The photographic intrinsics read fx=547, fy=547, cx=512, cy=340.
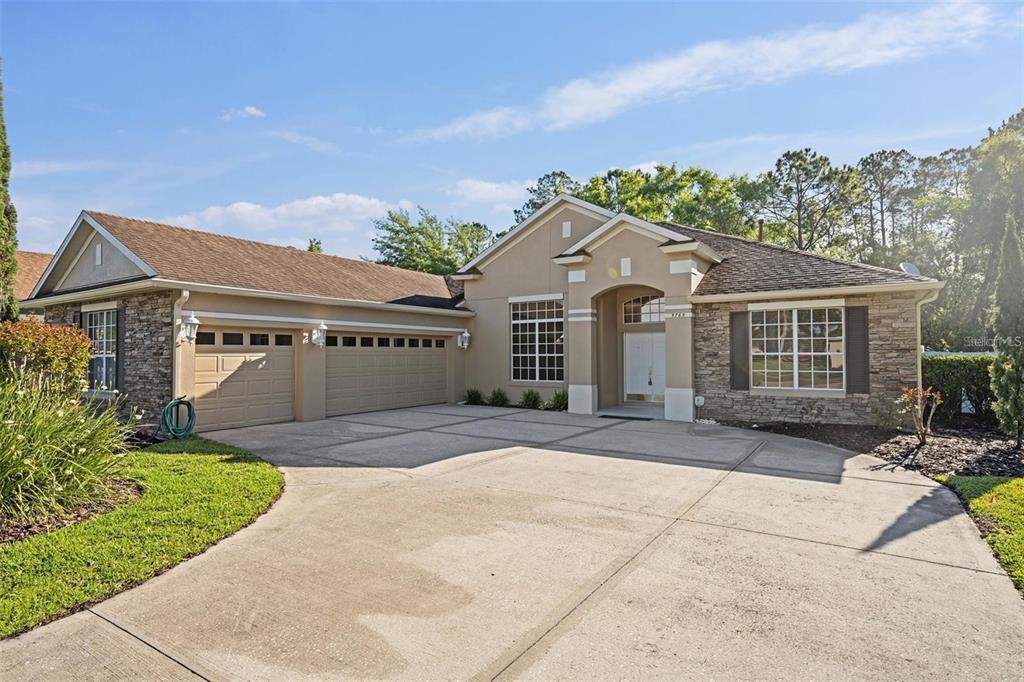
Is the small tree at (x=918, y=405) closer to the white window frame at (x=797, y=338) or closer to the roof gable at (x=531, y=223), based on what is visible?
the white window frame at (x=797, y=338)

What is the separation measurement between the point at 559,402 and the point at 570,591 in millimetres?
11995

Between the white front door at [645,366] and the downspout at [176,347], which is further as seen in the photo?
the white front door at [645,366]

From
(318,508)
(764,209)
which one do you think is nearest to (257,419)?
(318,508)

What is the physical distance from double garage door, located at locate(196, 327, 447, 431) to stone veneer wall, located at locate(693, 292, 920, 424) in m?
8.30

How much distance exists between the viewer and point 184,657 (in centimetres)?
325

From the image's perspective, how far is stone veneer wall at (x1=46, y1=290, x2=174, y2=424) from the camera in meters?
11.4

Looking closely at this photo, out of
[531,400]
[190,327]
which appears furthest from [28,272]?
[531,400]

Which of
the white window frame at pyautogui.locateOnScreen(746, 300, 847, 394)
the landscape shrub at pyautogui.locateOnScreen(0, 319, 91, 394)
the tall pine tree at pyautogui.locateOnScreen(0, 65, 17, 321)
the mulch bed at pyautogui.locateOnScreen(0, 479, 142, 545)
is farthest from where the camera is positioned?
the white window frame at pyautogui.locateOnScreen(746, 300, 847, 394)

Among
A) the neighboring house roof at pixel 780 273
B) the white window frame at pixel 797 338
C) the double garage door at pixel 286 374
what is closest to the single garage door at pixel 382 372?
the double garage door at pixel 286 374

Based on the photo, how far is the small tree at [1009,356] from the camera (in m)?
9.20

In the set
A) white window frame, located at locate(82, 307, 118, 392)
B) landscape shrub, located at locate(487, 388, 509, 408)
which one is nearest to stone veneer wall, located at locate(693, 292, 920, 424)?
landscape shrub, located at locate(487, 388, 509, 408)

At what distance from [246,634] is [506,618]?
1684mm

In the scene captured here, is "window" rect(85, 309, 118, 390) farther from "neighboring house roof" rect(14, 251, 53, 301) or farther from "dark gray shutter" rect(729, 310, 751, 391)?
"dark gray shutter" rect(729, 310, 751, 391)

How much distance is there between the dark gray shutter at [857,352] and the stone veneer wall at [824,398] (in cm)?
9
